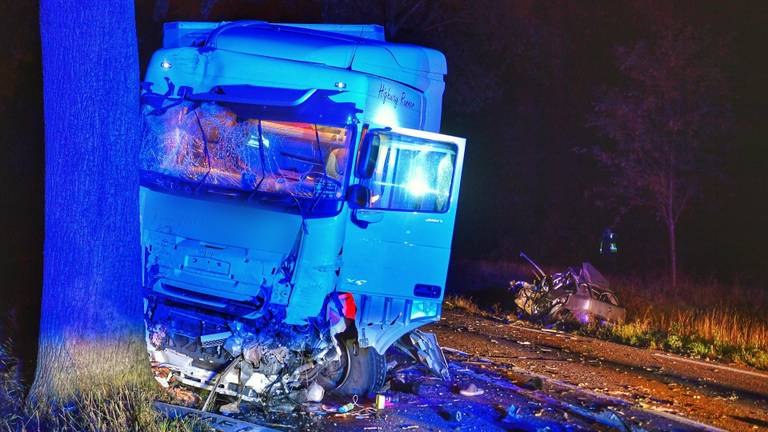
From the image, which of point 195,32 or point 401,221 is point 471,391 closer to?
point 401,221

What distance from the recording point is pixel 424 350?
8156 millimetres

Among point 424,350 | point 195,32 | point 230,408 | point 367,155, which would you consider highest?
point 195,32

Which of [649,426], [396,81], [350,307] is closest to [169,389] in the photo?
[350,307]

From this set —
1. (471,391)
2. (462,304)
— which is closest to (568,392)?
(471,391)

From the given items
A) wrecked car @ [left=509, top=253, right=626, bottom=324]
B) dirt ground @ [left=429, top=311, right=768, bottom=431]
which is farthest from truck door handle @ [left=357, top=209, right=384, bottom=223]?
wrecked car @ [left=509, top=253, right=626, bottom=324]

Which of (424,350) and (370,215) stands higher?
(370,215)

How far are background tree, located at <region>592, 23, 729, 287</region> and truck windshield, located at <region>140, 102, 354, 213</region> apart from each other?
12410mm

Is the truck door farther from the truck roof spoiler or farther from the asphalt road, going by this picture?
the truck roof spoiler

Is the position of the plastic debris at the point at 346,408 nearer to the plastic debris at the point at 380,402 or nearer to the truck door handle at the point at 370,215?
the plastic debris at the point at 380,402

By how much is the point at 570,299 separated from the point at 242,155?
7215mm

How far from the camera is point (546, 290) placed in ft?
43.0

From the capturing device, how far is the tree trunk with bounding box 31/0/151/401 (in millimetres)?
6277

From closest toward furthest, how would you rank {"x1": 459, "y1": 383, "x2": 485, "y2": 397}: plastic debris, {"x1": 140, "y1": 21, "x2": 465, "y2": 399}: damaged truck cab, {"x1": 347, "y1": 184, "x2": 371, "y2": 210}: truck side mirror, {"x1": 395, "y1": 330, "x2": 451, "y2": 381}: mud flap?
{"x1": 140, "y1": 21, "x2": 465, "y2": 399}: damaged truck cab < {"x1": 347, "y1": 184, "x2": 371, "y2": 210}: truck side mirror < {"x1": 459, "y1": 383, "x2": 485, "y2": 397}: plastic debris < {"x1": 395, "y1": 330, "x2": 451, "y2": 381}: mud flap

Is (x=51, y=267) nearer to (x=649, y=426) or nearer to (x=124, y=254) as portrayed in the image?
(x=124, y=254)
